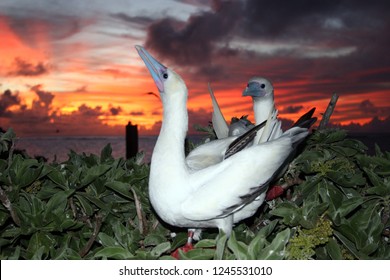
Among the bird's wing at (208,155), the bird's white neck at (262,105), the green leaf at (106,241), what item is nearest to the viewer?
the green leaf at (106,241)

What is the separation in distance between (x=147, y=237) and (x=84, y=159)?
32.3 inches

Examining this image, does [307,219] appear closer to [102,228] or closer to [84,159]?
[102,228]

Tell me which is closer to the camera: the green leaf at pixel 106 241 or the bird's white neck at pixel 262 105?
the green leaf at pixel 106 241

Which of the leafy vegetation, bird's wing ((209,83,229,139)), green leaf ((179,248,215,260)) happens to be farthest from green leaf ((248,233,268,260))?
bird's wing ((209,83,229,139))

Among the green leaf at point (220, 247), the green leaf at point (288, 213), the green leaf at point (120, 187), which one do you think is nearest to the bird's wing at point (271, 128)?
the green leaf at point (288, 213)

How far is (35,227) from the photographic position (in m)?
1.73

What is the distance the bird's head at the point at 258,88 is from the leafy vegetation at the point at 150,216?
35 cm

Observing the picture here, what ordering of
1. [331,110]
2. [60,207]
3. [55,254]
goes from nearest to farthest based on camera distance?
1. [55,254]
2. [60,207]
3. [331,110]

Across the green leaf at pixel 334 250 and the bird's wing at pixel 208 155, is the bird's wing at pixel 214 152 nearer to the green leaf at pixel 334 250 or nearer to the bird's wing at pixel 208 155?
the bird's wing at pixel 208 155

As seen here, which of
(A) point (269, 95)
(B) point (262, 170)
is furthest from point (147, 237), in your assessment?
(A) point (269, 95)

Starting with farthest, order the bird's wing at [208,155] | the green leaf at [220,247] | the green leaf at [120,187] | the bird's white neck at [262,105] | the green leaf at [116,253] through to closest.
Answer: the bird's white neck at [262,105], the green leaf at [120,187], the bird's wing at [208,155], the green leaf at [116,253], the green leaf at [220,247]

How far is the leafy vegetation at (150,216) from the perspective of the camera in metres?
1.54

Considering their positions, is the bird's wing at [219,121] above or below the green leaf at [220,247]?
above

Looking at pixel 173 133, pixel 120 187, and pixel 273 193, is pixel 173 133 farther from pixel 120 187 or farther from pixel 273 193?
pixel 273 193
